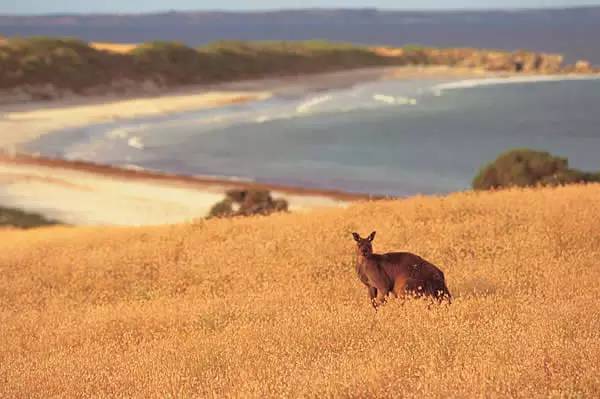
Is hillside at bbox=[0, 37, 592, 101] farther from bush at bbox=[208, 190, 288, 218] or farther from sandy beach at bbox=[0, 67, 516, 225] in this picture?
bush at bbox=[208, 190, 288, 218]

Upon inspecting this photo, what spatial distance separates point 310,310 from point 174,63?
345ft

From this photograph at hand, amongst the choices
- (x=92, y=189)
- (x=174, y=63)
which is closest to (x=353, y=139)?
(x=92, y=189)

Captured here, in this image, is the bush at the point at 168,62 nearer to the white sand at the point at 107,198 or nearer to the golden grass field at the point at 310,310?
the white sand at the point at 107,198

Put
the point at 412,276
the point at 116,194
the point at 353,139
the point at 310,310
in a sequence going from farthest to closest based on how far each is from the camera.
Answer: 1. the point at 353,139
2. the point at 116,194
3. the point at 310,310
4. the point at 412,276

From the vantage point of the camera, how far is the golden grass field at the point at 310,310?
6.62m

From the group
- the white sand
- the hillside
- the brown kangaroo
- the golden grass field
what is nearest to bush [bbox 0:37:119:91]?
the hillside

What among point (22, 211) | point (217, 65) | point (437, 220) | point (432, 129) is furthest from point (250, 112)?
point (437, 220)

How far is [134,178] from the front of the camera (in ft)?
155

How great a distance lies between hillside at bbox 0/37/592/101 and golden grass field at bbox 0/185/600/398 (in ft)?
244

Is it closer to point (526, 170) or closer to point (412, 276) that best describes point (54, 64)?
point (526, 170)

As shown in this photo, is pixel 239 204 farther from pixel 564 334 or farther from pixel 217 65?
pixel 217 65

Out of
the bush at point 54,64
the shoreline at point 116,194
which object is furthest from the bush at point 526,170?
the bush at point 54,64

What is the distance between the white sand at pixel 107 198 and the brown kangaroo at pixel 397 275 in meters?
24.2

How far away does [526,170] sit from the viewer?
30.4 meters
